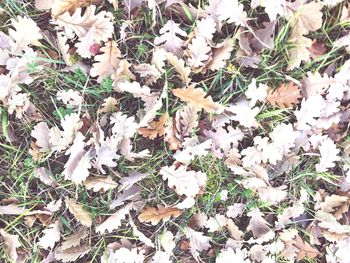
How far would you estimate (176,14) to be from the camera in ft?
7.30

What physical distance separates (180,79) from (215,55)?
0.62ft

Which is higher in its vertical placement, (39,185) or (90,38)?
(90,38)

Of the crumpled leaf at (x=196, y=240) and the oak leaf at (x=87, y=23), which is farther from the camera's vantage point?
the crumpled leaf at (x=196, y=240)

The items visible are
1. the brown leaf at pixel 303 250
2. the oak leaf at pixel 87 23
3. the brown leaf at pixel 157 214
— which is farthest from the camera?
the brown leaf at pixel 303 250

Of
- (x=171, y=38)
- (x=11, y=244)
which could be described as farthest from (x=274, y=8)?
(x=11, y=244)

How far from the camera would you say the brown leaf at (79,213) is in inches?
84.8

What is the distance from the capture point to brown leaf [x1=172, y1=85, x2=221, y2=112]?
212 centimetres

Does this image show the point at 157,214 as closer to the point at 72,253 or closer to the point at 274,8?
the point at 72,253

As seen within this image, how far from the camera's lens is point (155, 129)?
7.09ft

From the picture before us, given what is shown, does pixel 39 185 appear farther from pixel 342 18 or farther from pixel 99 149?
pixel 342 18

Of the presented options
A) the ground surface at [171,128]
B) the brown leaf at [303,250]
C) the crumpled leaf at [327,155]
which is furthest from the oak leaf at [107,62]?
the brown leaf at [303,250]

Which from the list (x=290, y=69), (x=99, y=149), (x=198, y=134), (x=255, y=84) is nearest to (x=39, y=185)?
(x=99, y=149)

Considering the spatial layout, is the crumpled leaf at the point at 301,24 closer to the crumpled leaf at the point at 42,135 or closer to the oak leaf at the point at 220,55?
the oak leaf at the point at 220,55

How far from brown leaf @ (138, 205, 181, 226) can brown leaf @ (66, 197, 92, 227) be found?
227 mm
